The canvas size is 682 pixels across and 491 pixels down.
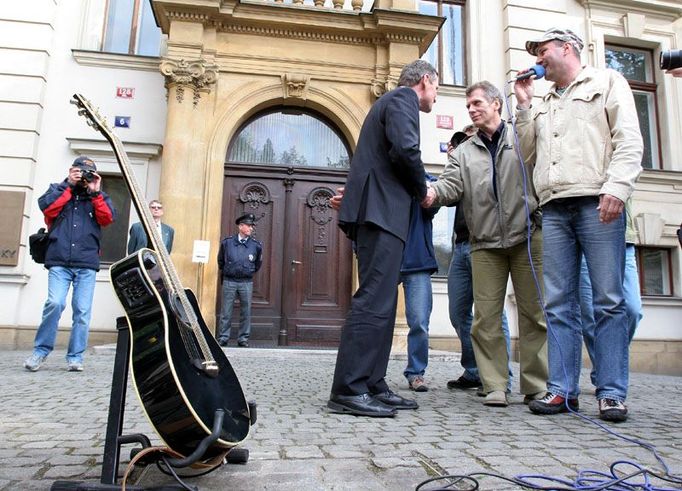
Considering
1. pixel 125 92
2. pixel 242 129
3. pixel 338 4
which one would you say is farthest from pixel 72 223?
pixel 338 4

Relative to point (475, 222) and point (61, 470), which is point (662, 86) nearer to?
point (475, 222)

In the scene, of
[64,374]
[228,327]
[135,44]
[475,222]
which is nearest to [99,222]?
[64,374]

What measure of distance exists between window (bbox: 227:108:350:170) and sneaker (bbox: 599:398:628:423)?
6.73 metres

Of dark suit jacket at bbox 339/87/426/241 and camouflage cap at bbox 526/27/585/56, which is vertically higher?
camouflage cap at bbox 526/27/585/56

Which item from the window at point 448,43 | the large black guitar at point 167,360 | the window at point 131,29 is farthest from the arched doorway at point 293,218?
the large black guitar at point 167,360

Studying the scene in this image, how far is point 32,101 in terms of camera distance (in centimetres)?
835

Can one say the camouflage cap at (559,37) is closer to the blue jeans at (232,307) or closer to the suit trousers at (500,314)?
the suit trousers at (500,314)

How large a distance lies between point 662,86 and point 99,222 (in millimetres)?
10403

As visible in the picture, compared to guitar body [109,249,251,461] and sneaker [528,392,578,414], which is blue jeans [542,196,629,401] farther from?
guitar body [109,249,251,461]

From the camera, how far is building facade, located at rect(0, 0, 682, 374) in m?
8.12

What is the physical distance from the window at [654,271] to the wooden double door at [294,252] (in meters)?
5.38

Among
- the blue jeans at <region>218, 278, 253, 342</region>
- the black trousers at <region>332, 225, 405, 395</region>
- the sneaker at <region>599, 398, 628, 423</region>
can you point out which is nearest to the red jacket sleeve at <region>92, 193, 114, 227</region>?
the blue jeans at <region>218, 278, 253, 342</region>

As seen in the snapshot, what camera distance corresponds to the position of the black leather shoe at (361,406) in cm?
288

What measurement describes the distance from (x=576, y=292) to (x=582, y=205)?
0.53 metres
